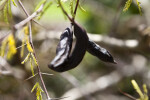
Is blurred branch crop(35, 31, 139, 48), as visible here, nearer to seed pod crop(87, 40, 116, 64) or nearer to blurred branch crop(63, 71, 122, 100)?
blurred branch crop(63, 71, 122, 100)

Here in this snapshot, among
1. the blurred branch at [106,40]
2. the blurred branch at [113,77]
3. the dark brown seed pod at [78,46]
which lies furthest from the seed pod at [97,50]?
the blurred branch at [113,77]

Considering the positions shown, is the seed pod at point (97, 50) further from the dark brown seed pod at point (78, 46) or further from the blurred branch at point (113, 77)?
the blurred branch at point (113, 77)

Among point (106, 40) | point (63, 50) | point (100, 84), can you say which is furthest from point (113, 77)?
point (63, 50)

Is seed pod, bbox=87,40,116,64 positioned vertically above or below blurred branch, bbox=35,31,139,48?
above

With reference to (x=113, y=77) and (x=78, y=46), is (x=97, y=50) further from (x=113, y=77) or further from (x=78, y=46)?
(x=113, y=77)

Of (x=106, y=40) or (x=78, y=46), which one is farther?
(x=106, y=40)

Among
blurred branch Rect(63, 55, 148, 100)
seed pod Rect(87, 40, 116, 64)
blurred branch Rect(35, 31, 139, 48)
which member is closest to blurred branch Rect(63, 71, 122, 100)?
blurred branch Rect(63, 55, 148, 100)

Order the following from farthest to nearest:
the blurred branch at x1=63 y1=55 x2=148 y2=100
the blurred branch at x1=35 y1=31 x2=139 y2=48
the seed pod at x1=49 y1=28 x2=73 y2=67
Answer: the blurred branch at x1=63 y1=55 x2=148 y2=100 < the blurred branch at x1=35 y1=31 x2=139 y2=48 < the seed pod at x1=49 y1=28 x2=73 y2=67

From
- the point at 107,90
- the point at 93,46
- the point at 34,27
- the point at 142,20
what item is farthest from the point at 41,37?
the point at 93,46

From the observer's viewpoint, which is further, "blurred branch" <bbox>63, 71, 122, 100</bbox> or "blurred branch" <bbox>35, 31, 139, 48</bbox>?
"blurred branch" <bbox>63, 71, 122, 100</bbox>
